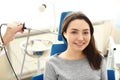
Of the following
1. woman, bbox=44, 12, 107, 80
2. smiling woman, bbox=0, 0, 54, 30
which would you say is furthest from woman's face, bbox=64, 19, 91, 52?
smiling woman, bbox=0, 0, 54, 30

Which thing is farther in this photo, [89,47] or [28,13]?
[28,13]

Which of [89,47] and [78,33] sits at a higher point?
[78,33]

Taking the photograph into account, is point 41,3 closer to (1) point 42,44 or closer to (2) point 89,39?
(1) point 42,44

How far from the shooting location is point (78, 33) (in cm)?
143

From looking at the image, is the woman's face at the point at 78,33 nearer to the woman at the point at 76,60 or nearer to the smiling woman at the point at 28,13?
the woman at the point at 76,60

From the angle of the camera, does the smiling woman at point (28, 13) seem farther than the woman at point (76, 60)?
Yes

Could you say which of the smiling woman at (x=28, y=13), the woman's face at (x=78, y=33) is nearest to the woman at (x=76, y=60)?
the woman's face at (x=78, y=33)

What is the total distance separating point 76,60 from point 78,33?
0.63ft

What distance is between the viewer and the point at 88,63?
4.91 feet

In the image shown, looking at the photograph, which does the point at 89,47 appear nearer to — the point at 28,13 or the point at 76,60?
the point at 76,60

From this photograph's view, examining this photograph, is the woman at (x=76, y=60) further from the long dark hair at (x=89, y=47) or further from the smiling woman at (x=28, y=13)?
the smiling woman at (x=28, y=13)

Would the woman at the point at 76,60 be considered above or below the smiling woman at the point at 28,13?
below

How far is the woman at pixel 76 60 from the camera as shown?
1431 millimetres

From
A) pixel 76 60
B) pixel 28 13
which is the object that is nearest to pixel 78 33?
pixel 76 60
